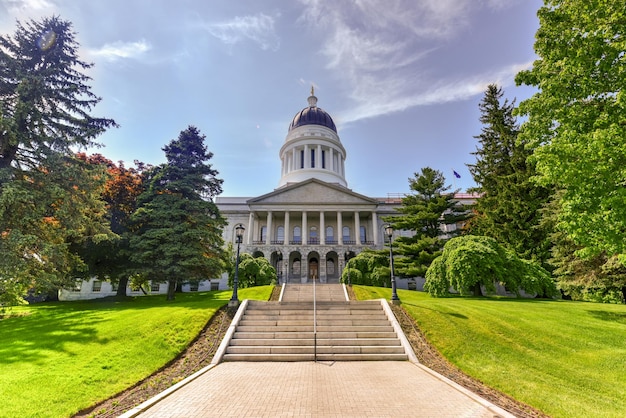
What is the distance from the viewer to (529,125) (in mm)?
10758

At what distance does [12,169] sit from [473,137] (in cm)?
3226

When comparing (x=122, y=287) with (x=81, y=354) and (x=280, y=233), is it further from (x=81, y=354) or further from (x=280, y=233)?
(x=280, y=233)

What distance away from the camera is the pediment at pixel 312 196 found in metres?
40.6

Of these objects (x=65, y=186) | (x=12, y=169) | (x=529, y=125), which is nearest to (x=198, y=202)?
(x=65, y=186)

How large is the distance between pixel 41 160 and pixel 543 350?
20719 mm

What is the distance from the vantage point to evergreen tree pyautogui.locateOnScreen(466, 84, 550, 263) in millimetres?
21688

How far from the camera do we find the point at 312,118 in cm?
5741

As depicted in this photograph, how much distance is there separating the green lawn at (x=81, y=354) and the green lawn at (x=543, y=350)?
28.1 feet

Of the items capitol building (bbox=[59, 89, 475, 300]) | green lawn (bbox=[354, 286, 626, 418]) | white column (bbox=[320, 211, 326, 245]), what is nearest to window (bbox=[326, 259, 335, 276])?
capitol building (bbox=[59, 89, 475, 300])

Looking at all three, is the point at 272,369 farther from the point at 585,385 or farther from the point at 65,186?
the point at 65,186

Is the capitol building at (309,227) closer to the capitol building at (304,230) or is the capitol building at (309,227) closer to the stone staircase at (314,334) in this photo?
the capitol building at (304,230)

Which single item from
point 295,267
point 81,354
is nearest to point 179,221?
point 81,354

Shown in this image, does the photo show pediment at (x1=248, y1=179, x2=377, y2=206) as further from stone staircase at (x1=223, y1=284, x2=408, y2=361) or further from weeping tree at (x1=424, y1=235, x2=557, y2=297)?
stone staircase at (x1=223, y1=284, x2=408, y2=361)

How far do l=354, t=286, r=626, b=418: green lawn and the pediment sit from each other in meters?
27.9
